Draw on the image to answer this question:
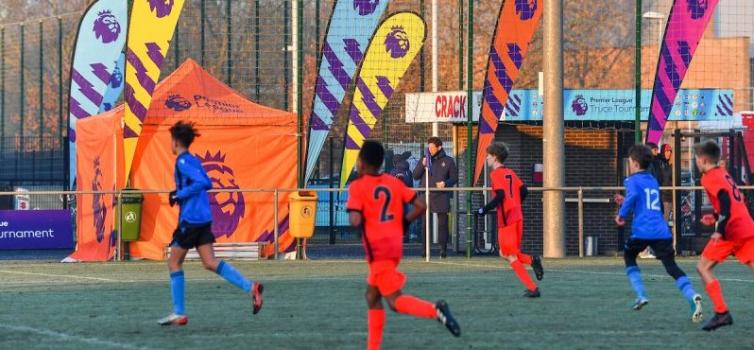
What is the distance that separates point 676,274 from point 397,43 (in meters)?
14.0

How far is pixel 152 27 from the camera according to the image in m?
23.2

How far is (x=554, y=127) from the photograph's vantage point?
2367 cm

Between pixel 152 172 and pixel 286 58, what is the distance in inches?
119

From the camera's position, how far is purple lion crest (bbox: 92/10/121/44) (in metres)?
28.8

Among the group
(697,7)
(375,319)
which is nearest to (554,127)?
(697,7)

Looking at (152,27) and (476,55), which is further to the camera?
(476,55)

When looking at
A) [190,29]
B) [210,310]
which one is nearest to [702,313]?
[210,310]

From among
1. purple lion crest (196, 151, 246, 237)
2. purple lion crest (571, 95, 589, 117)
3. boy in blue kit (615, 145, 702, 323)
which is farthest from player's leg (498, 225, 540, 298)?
purple lion crest (571, 95, 589, 117)

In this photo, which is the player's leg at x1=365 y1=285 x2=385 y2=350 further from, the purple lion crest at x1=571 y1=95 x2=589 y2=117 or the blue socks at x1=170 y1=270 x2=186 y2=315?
the purple lion crest at x1=571 y1=95 x2=589 y2=117

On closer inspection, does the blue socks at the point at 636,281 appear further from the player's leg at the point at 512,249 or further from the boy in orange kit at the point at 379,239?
the boy in orange kit at the point at 379,239

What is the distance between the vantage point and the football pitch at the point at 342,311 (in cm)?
1107

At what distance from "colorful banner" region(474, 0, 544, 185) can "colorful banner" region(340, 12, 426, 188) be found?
2.15 metres

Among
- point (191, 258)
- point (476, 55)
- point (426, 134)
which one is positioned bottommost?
point (191, 258)

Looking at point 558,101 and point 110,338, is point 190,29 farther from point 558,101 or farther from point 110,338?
point 110,338
